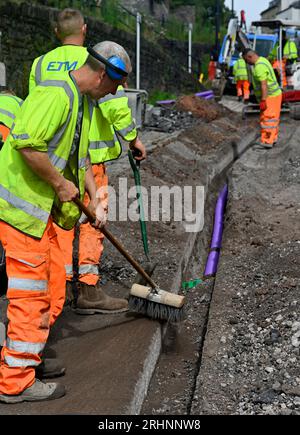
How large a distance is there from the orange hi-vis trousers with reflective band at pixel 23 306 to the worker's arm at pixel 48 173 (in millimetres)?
260

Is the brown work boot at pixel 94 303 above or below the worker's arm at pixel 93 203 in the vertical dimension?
below

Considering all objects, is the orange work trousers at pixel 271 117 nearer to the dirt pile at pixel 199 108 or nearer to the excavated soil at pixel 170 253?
the excavated soil at pixel 170 253

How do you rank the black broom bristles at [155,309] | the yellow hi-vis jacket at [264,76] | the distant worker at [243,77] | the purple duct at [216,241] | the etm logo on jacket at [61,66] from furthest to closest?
the distant worker at [243,77]
the yellow hi-vis jacket at [264,76]
the purple duct at [216,241]
the black broom bristles at [155,309]
the etm logo on jacket at [61,66]

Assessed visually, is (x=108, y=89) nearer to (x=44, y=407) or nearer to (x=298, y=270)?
(x=44, y=407)

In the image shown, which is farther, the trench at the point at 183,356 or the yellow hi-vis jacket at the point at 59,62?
the yellow hi-vis jacket at the point at 59,62

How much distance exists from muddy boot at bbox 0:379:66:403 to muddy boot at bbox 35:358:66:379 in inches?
8.0

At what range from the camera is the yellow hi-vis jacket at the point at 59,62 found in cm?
446

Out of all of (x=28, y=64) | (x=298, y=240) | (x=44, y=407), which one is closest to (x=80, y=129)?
(x=44, y=407)

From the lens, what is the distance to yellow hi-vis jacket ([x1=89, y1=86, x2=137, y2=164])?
4.86 metres

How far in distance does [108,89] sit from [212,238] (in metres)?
4.83

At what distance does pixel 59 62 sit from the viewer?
14.8ft

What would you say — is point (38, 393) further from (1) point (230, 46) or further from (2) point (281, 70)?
(1) point (230, 46)

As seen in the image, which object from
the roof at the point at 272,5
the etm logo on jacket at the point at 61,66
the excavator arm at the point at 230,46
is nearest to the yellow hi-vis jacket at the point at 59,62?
the etm logo on jacket at the point at 61,66

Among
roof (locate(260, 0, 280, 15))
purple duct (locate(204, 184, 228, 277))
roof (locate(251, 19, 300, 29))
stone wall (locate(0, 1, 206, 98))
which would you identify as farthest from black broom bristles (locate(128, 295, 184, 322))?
roof (locate(260, 0, 280, 15))
